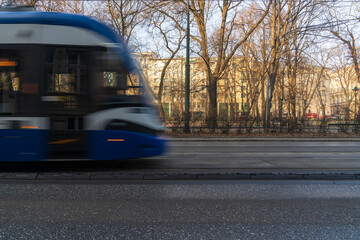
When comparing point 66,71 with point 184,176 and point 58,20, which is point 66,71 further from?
point 184,176

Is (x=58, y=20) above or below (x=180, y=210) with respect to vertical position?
above

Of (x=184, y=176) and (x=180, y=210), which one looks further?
(x=184, y=176)

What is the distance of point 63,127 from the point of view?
5918 mm

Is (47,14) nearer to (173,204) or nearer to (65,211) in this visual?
(65,211)

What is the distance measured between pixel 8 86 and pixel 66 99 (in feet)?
4.36

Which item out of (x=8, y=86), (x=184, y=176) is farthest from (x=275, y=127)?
(x=8, y=86)

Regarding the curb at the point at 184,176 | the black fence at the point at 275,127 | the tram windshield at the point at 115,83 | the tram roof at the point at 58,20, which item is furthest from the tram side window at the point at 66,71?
the black fence at the point at 275,127

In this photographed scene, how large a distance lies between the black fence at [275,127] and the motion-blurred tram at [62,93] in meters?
12.4

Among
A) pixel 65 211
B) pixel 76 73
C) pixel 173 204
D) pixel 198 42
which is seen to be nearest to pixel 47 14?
pixel 76 73

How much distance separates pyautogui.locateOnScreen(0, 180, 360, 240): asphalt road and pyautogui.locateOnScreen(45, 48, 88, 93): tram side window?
209 cm

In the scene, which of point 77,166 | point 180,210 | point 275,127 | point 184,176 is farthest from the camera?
point 275,127

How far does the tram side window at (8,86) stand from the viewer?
591 cm

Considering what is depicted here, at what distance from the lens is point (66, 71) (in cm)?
602

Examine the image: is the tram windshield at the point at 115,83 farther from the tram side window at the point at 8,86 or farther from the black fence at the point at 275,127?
the black fence at the point at 275,127
